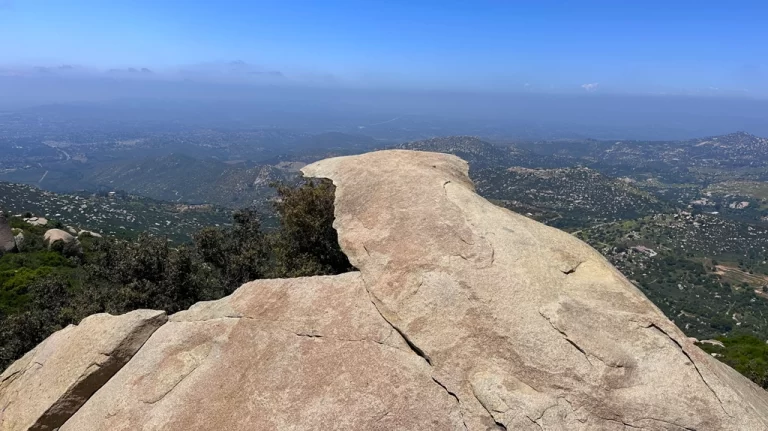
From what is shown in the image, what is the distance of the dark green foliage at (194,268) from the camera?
24812mm

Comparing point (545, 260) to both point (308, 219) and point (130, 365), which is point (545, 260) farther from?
point (308, 219)

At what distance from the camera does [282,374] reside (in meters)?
11.1

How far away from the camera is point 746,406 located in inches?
381

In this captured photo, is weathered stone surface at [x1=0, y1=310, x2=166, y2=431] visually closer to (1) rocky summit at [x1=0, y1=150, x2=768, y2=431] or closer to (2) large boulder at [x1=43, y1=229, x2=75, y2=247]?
(1) rocky summit at [x1=0, y1=150, x2=768, y2=431]

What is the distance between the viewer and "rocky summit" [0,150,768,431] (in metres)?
9.84

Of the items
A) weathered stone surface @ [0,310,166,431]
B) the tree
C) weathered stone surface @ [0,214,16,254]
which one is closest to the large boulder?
weathered stone surface @ [0,214,16,254]

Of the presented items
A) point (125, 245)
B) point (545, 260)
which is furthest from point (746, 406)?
point (125, 245)

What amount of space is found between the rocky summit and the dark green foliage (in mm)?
9583

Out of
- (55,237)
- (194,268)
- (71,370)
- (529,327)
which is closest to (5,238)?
(55,237)

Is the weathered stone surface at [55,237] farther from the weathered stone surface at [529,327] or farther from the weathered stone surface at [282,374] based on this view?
the weathered stone surface at [529,327]

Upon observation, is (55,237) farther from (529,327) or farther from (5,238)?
(529,327)

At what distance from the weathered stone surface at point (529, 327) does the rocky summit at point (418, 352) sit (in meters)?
0.04

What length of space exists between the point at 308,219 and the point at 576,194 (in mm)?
196920

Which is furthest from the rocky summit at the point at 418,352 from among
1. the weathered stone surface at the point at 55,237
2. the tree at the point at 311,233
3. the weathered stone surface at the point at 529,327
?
the weathered stone surface at the point at 55,237
